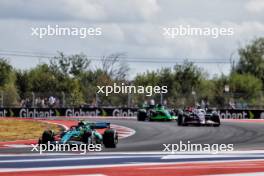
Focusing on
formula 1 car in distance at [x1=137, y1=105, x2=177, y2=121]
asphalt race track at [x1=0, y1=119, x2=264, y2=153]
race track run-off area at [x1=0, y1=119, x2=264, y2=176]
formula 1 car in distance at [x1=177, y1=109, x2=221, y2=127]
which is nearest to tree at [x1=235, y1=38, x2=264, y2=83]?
formula 1 car in distance at [x1=137, y1=105, x2=177, y2=121]

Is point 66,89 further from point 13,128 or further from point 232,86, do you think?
point 13,128

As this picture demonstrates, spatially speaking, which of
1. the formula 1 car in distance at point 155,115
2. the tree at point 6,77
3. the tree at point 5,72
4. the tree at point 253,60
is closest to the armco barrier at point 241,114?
the formula 1 car in distance at point 155,115

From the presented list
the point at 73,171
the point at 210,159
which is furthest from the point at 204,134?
the point at 73,171

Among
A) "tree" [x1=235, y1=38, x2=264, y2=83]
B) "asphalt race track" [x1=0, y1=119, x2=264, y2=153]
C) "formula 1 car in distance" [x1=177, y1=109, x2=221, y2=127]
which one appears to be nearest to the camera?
"asphalt race track" [x1=0, y1=119, x2=264, y2=153]

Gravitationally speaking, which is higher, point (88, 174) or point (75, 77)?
point (75, 77)

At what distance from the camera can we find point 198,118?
2794 centimetres

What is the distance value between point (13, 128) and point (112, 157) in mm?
11955

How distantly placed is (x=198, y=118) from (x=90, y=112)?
1379 centimetres

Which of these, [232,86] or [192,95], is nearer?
[192,95]

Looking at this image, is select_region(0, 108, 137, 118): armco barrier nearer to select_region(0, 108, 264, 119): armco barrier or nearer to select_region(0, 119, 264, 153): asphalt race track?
select_region(0, 108, 264, 119): armco barrier

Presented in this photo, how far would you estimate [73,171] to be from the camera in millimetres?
10695

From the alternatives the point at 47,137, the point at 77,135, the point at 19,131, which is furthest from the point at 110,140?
the point at 19,131

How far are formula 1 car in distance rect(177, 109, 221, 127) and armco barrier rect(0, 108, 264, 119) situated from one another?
11646 millimetres

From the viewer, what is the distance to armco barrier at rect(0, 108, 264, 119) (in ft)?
129
